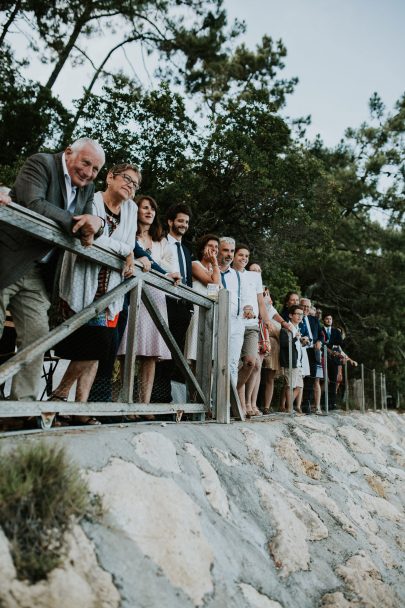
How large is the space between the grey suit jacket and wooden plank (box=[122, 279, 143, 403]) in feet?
2.04

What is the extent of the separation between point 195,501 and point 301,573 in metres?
0.76

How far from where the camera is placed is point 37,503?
6.66 feet

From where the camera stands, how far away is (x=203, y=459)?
3.50 m

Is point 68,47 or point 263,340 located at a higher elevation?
point 68,47

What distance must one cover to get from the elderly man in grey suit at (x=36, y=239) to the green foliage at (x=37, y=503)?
2.79 ft

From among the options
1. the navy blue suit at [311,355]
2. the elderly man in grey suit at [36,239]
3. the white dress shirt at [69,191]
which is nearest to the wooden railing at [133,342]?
the elderly man in grey suit at [36,239]

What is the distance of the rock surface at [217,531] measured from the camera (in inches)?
81.8

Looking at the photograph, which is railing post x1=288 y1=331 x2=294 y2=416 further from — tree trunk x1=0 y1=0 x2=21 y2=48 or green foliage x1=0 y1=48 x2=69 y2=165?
tree trunk x1=0 y1=0 x2=21 y2=48

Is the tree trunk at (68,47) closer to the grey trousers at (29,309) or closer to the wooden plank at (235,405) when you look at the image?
the wooden plank at (235,405)

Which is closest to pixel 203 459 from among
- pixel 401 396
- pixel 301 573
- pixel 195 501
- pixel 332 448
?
pixel 195 501

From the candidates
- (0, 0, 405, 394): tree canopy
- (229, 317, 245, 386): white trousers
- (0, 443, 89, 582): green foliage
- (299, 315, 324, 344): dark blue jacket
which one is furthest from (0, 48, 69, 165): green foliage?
(0, 443, 89, 582): green foliage

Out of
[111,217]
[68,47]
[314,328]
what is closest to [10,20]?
[68,47]

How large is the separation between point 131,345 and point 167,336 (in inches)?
15.1

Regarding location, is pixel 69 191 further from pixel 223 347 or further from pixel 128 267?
pixel 223 347
